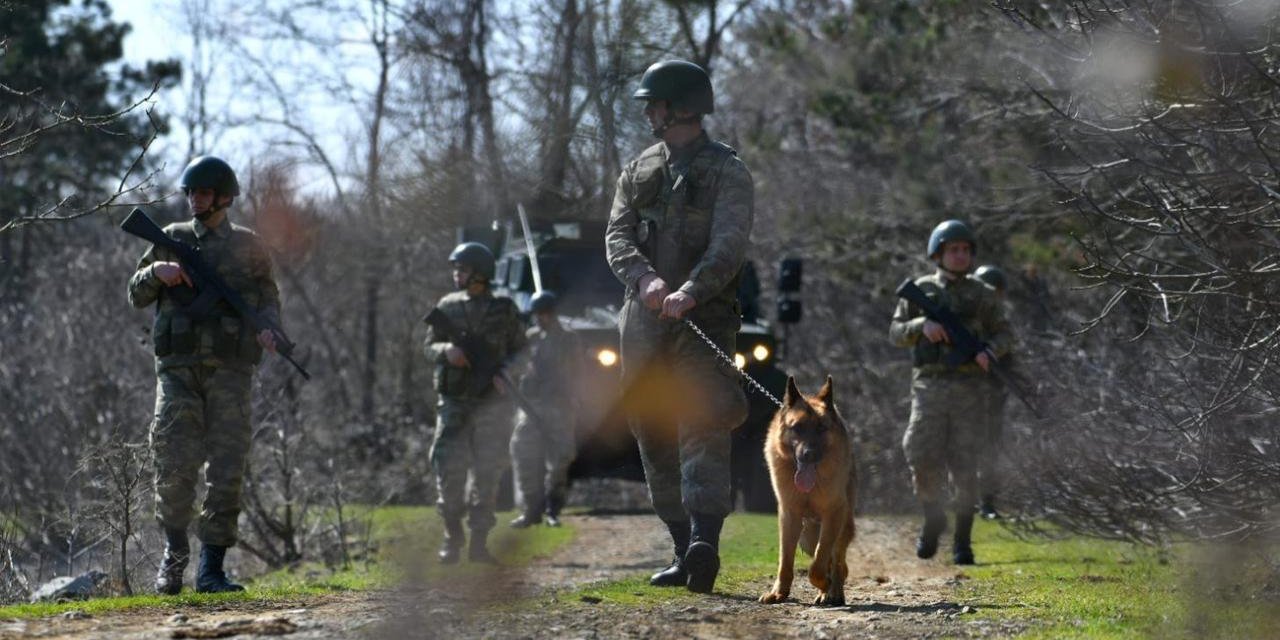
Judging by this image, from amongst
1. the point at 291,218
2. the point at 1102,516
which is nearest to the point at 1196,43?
the point at 1102,516

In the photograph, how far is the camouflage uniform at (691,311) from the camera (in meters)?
8.95

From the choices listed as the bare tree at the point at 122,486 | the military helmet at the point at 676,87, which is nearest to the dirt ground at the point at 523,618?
the bare tree at the point at 122,486

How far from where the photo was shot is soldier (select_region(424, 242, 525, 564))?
536 inches

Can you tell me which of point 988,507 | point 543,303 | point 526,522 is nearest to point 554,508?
point 526,522

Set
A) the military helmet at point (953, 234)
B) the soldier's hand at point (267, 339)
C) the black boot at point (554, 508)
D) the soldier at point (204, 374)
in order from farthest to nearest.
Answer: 1. the black boot at point (554, 508)
2. the military helmet at point (953, 234)
3. the soldier's hand at point (267, 339)
4. the soldier at point (204, 374)

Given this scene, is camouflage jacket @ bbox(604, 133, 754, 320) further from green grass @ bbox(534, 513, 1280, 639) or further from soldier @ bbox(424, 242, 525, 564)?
soldier @ bbox(424, 242, 525, 564)

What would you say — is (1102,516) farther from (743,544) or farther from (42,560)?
(42,560)

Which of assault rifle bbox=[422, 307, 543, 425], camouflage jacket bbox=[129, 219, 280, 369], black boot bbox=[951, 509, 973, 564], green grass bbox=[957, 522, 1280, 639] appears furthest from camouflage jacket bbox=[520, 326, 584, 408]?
camouflage jacket bbox=[129, 219, 280, 369]

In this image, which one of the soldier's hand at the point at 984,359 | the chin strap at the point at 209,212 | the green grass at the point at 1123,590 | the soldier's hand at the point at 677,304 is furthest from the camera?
the soldier's hand at the point at 984,359

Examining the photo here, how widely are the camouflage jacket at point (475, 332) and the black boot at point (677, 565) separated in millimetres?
4381

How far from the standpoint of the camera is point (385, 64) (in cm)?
2670

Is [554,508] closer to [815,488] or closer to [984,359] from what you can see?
[984,359]

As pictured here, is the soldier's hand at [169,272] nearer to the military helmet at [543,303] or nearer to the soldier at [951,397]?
the soldier at [951,397]

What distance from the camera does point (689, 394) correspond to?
9.03 metres
